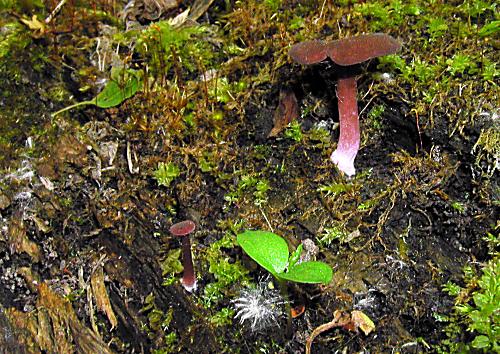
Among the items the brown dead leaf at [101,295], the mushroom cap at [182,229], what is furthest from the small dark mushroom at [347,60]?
the brown dead leaf at [101,295]

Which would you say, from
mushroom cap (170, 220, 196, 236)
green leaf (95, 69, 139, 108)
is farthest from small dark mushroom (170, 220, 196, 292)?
green leaf (95, 69, 139, 108)

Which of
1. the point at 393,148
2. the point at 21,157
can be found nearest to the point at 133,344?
the point at 21,157

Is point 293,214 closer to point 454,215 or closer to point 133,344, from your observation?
point 454,215

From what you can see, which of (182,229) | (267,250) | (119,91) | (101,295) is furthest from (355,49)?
(101,295)

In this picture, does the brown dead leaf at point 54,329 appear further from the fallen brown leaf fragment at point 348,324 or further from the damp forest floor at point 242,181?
the fallen brown leaf fragment at point 348,324

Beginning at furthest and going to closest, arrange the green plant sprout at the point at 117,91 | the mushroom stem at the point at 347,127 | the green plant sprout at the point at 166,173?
the green plant sprout at the point at 117,91 → the green plant sprout at the point at 166,173 → the mushroom stem at the point at 347,127

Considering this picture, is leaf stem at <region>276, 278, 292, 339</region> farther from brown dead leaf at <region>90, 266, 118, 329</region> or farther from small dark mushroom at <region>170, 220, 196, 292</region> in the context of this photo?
brown dead leaf at <region>90, 266, 118, 329</region>
